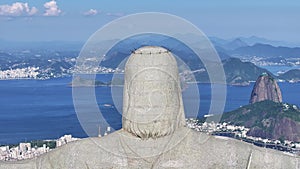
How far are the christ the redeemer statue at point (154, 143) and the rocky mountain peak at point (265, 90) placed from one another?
94.0m

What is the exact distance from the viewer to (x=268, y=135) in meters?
75.2

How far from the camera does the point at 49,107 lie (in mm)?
98875

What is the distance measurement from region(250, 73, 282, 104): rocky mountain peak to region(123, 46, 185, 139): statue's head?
310ft

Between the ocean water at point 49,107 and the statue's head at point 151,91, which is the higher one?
the statue's head at point 151,91

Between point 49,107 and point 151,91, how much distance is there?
298ft

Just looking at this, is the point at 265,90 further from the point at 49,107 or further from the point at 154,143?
the point at 154,143

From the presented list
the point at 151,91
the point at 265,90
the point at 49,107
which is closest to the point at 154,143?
the point at 151,91

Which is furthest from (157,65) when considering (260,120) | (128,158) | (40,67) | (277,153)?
(40,67)

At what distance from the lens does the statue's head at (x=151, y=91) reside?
980 centimetres

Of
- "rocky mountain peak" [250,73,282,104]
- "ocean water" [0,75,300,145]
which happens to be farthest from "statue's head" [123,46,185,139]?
"rocky mountain peak" [250,73,282,104]

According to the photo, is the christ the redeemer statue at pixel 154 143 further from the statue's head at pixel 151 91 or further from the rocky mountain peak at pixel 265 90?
the rocky mountain peak at pixel 265 90

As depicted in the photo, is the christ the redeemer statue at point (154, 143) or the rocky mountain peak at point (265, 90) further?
the rocky mountain peak at point (265, 90)

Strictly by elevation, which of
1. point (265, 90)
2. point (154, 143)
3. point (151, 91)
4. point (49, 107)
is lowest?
point (49, 107)

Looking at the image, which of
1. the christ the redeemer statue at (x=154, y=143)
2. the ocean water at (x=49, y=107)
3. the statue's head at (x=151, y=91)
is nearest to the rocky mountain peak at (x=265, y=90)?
the ocean water at (x=49, y=107)
